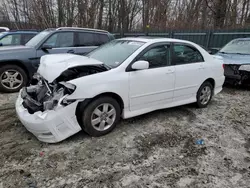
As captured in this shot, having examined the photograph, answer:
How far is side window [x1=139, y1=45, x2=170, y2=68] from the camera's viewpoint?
3.81 meters

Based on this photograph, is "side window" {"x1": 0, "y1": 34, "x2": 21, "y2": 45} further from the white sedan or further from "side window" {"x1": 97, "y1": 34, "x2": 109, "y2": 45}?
the white sedan

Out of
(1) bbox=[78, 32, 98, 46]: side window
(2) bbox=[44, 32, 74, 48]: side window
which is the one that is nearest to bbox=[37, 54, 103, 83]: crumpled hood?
(2) bbox=[44, 32, 74, 48]: side window

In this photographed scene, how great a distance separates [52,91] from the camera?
328 cm

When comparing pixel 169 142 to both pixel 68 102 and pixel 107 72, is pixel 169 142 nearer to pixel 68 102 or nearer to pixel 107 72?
pixel 107 72

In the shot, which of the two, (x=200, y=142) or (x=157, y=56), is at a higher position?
(x=157, y=56)

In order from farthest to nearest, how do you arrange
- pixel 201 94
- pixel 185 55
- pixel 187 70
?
pixel 201 94 → pixel 185 55 → pixel 187 70

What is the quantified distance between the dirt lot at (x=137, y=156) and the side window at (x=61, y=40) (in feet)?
8.79

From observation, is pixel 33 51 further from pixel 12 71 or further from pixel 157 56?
pixel 157 56

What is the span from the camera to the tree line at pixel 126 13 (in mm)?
15727

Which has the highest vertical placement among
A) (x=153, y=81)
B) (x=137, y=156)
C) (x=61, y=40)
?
(x=61, y=40)

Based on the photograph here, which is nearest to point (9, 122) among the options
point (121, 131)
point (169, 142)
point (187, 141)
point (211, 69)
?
point (121, 131)

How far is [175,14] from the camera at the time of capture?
1762 cm

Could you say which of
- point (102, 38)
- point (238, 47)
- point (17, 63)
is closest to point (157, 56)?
point (102, 38)

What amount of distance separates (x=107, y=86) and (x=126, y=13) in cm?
1719
